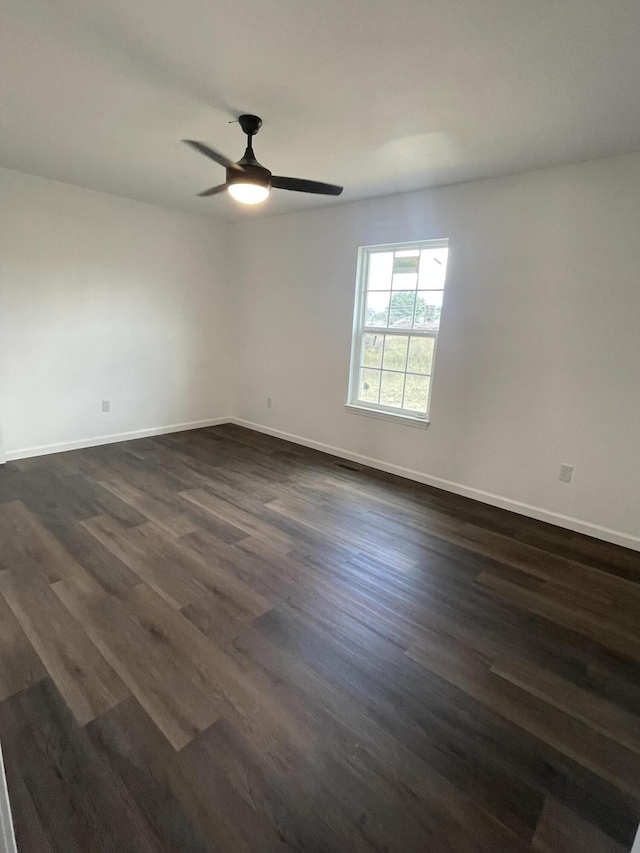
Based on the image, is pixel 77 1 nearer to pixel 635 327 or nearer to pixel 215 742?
pixel 215 742

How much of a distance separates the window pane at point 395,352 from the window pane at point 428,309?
211mm

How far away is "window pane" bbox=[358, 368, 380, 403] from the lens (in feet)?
13.4

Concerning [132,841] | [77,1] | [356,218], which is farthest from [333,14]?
[132,841]

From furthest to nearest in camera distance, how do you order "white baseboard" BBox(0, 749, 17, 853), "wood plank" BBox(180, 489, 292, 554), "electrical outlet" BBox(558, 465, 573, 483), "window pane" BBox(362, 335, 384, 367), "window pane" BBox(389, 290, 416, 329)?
1. "window pane" BBox(362, 335, 384, 367)
2. "window pane" BBox(389, 290, 416, 329)
3. "electrical outlet" BBox(558, 465, 573, 483)
4. "wood plank" BBox(180, 489, 292, 554)
5. "white baseboard" BBox(0, 749, 17, 853)

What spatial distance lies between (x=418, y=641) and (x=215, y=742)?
96cm

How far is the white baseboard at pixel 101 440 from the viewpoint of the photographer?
152 inches

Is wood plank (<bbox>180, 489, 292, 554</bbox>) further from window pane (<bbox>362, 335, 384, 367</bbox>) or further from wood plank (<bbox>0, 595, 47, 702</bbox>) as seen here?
window pane (<bbox>362, 335, 384, 367</bbox>)

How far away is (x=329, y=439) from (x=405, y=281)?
1.81 metres

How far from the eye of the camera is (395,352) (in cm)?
388

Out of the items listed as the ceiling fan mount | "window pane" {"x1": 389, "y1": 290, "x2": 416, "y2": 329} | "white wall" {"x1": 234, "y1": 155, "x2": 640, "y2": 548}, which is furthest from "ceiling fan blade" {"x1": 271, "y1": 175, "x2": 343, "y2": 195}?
"window pane" {"x1": 389, "y1": 290, "x2": 416, "y2": 329}

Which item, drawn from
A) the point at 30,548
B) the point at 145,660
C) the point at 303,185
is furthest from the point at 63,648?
the point at 303,185

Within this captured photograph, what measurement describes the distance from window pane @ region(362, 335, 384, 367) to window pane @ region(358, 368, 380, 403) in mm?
81

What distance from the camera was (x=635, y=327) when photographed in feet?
8.60

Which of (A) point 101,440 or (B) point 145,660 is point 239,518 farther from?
(A) point 101,440
